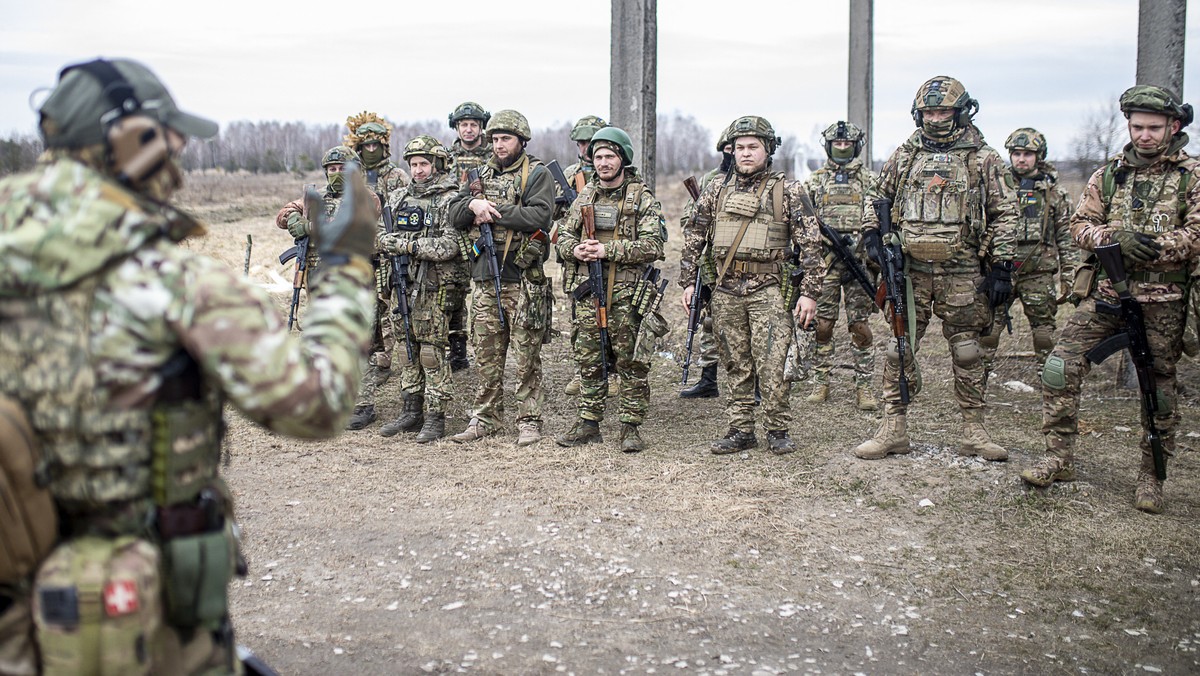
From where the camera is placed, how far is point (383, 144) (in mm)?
8055

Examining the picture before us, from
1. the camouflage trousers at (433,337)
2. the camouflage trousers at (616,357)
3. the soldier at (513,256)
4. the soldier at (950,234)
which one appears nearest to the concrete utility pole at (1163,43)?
the soldier at (950,234)

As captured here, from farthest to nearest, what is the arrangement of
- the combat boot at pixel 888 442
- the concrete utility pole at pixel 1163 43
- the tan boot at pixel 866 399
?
the tan boot at pixel 866 399 → the concrete utility pole at pixel 1163 43 → the combat boot at pixel 888 442

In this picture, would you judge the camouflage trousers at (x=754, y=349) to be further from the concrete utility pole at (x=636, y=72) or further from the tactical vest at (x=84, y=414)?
the tactical vest at (x=84, y=414)

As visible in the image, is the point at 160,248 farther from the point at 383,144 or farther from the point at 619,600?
the point at 383,144

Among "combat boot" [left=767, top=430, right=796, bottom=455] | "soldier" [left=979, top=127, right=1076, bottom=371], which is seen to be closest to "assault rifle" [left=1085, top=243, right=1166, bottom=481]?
"combat boot" [left=767, top=430, right=796, bottom=455]

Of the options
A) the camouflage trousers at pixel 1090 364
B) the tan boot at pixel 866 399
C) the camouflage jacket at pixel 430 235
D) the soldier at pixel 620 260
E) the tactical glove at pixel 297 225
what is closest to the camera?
the camouflage trousers at pixel 1090 364

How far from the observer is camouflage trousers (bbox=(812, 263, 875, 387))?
8.30m

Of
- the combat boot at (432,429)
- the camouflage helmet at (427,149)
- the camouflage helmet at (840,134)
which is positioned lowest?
the combat boot at (432,429)

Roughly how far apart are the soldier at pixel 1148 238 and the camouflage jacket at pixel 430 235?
4.16 m

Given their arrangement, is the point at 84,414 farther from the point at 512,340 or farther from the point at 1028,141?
the point at 1028,141

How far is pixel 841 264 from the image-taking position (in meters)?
8.48

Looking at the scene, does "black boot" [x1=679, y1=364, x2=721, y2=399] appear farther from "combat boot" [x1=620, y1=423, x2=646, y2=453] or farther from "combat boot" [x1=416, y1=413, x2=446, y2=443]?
"combat boot" [x1=416, y1=413, x2=446, y2=443]

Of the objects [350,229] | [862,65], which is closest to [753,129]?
[350,229]

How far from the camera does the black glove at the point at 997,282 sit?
6.45 meters
